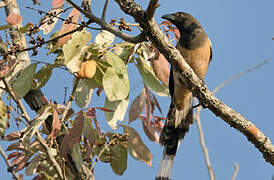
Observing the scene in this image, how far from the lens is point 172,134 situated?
101 inches

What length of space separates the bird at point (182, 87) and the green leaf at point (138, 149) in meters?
0.32

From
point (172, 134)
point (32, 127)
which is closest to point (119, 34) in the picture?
point (32, 127)

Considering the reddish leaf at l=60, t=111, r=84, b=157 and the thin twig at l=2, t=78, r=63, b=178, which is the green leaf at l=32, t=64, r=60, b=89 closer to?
the thin twig at l=2, t=78, r=63, b=178

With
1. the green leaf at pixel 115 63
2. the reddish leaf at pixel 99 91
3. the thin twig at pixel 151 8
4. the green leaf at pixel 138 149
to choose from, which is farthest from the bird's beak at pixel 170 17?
the thin twig at pixel 151 8

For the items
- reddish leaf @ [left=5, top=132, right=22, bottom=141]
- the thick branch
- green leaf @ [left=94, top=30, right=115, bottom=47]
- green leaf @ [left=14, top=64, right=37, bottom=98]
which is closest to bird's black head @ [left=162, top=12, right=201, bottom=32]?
green leaf @ [left=94, top=30, right=115, bottom=47]

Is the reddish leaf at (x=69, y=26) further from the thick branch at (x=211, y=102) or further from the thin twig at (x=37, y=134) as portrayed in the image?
the thick branch at (x=211, y=102)

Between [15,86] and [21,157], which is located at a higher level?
[15,86]

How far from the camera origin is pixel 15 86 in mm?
2061

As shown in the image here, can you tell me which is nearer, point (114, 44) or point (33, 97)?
point (114, 44)

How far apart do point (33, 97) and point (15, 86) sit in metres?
0.32

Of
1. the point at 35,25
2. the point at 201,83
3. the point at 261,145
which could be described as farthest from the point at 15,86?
the point at 261,145

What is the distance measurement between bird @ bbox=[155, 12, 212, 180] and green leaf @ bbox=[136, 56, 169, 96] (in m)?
0.33

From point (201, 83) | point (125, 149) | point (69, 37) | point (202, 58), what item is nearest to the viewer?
point (201, 83)

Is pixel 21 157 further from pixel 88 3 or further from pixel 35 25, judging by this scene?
pixel 88 3
